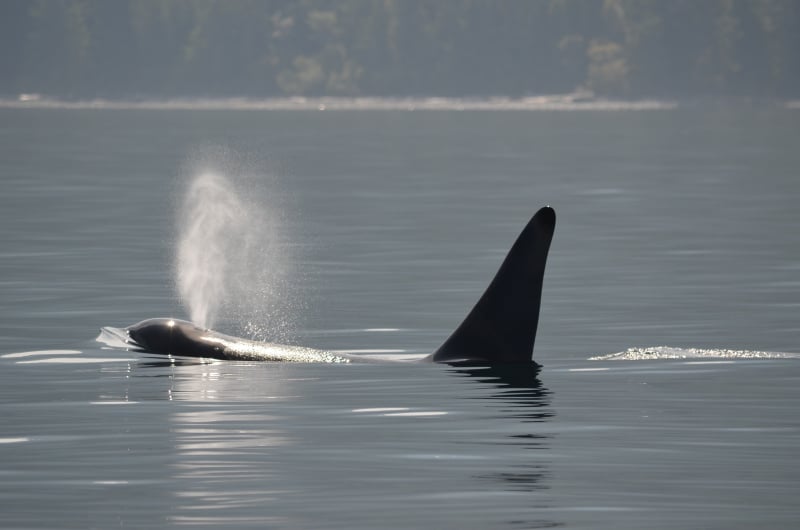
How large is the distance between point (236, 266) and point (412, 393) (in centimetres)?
2701

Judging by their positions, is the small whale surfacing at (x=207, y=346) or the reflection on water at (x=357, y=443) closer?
the reflection on water at (x=357, y=443)

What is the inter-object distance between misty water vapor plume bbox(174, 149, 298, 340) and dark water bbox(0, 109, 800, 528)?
0.50 metres

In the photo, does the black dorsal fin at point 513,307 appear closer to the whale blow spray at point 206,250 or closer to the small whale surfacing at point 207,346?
the small whale surfacing at point 207,346

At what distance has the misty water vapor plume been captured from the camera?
126 ft

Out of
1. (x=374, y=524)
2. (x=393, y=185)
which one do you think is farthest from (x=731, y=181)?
(x=374, y=524)

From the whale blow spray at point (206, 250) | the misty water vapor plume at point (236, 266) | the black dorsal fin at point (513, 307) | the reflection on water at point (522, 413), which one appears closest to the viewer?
the reflection on water at point (522, 413)

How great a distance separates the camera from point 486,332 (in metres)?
28.9

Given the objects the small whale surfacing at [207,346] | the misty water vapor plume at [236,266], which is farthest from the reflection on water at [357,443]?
the misty water vapor plume at [236,266]

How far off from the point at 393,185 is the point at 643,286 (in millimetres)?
53743

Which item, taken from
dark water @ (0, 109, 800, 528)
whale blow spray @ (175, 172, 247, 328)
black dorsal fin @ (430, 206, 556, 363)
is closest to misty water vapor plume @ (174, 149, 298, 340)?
whale blow spray @ (175, 172, 247, 328)

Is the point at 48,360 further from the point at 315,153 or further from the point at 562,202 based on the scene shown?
the point at 315,153

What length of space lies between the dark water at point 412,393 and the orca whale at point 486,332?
59 centimetres

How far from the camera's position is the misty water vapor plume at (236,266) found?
126ft

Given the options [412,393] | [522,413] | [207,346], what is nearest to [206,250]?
[207,346]
